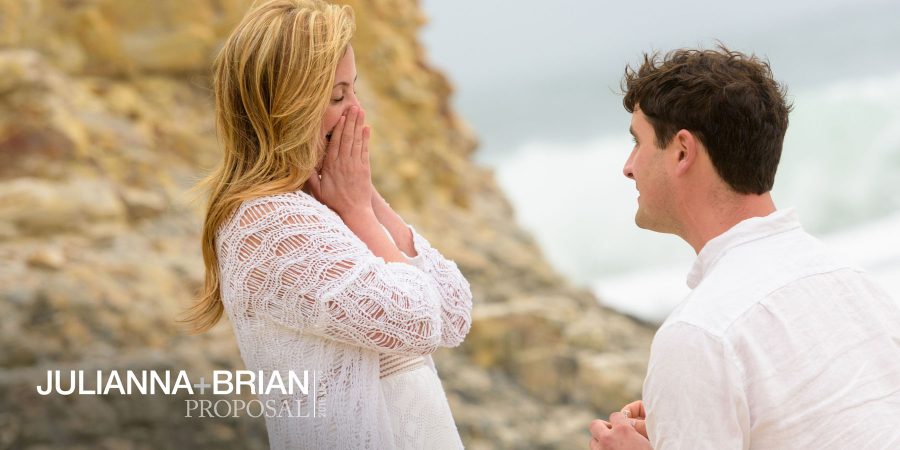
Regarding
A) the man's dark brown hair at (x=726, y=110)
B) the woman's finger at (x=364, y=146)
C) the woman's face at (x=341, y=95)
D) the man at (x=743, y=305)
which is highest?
the woman's face at (x=341, y=95)

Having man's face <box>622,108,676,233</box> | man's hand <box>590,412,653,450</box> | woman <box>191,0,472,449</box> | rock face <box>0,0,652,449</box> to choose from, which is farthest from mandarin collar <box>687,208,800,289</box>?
rock face <box>0,0,652,449</box>

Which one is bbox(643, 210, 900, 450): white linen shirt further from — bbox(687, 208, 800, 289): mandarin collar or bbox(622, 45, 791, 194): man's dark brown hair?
bbox(622, 45, 791, 194): man's dark brown hair

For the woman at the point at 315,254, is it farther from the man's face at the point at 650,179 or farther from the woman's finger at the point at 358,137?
the man's face at the point at 650,179

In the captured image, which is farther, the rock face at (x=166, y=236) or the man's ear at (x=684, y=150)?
the rock face at (x=166, y=236)

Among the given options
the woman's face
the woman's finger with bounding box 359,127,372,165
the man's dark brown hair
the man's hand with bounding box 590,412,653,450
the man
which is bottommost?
the man's hand with bounding box 590,412,653,450

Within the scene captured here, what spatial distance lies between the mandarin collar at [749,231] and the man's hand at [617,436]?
336 mm

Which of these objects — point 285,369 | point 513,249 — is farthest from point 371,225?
point 513,249

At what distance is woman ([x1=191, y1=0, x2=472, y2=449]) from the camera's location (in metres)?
2.22

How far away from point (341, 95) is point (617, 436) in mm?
945

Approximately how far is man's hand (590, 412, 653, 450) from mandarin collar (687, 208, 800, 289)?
34 cm

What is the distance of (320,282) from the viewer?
2205 mm

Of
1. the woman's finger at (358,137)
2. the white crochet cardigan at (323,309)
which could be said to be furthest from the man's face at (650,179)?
the woman's finger at (358,137)

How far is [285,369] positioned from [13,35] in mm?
4431

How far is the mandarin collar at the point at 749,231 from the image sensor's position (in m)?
1.88
